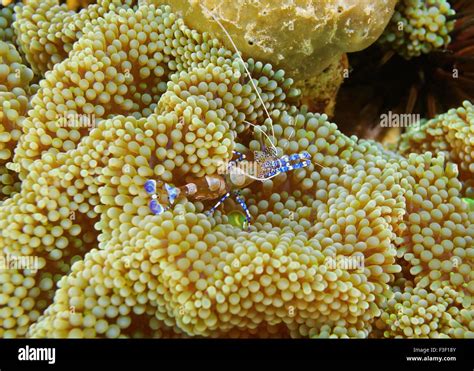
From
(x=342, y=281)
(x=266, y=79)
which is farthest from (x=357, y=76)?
(x=342, y=281)

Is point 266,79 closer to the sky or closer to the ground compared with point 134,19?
closer to the ground

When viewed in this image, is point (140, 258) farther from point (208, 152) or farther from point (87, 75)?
point (87, 75)

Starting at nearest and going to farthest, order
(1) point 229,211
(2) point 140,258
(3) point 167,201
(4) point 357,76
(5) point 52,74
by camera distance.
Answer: (2) point 140,258 < (3) point 167,201 < (5) point 52,74 < (1) point 229,211 < (4) point 357,76

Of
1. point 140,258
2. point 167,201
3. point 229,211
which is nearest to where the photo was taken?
point 140,258

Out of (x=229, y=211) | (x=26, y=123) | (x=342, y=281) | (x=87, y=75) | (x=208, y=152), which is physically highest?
(x=87, y=75)

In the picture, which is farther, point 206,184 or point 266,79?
point 266,79

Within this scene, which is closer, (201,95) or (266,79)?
(201,95)
